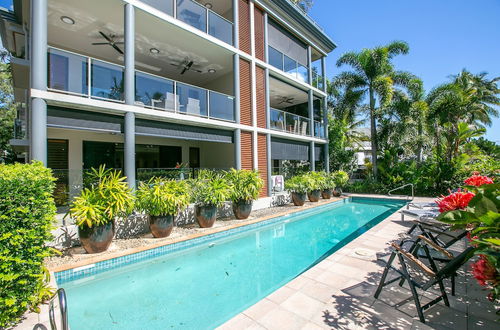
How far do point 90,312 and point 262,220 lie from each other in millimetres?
5753

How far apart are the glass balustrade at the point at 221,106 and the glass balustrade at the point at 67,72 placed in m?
4.26

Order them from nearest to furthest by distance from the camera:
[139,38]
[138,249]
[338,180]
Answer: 1. [138,249]
2. [139,38]
3. [338,180]

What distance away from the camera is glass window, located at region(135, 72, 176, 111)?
751 centimetres

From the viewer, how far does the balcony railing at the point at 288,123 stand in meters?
12.1

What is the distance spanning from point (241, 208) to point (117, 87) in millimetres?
5682

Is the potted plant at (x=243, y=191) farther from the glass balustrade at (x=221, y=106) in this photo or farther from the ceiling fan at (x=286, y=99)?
the ceiling fan at (x=286, y=99)

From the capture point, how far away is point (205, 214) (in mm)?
7336

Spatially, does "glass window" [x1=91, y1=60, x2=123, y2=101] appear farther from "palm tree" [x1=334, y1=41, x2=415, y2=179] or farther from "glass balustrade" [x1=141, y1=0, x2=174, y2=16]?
"palm tree" [x1=334, y1=41, x2=415, y2=179]

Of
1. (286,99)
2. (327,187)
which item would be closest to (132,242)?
(327,187)

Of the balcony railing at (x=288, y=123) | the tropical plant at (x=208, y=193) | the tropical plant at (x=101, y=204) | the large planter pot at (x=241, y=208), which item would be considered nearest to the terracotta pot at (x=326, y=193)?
the balcony railing at (x=288, y=123)

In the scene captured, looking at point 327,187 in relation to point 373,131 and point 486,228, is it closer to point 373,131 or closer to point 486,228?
point 373,131

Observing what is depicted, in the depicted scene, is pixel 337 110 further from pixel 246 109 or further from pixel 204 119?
pixel 204 119

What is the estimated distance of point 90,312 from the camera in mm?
3676

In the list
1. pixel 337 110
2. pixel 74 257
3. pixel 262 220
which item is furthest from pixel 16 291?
pixel 337 110
